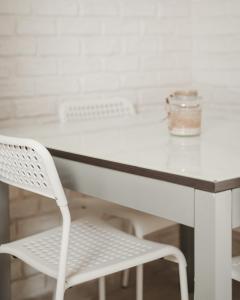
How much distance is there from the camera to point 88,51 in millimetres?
2539

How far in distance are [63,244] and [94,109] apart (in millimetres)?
1061

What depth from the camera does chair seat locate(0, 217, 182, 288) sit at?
1.51 meters

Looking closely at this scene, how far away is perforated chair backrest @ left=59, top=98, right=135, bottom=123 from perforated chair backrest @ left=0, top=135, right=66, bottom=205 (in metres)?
0.78

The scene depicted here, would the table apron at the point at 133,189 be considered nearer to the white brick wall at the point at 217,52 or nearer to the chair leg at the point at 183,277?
the chair leg at the point at 183,277

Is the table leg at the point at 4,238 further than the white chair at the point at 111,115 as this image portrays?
No

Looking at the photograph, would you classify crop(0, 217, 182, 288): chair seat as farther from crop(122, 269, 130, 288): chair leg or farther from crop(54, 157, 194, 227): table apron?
crop(122, 269, 130, 288): chair leg

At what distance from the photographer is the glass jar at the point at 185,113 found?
5.87 ft

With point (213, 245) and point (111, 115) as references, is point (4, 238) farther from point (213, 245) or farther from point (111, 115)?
point (213, 245)

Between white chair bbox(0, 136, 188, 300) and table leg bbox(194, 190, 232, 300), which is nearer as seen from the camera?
table leg bbox(194, 190, 232, 300)

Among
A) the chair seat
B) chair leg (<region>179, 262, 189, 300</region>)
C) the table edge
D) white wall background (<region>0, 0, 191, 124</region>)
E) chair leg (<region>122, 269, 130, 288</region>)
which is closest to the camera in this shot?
the table edge

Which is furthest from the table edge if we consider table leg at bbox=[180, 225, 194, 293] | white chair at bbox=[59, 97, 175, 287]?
table leg at bbox=[180, 225, 194, 293]

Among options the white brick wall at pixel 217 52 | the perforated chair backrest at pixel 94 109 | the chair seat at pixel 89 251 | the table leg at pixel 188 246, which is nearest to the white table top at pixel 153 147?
the perforated chair backrest at pixel 94 109

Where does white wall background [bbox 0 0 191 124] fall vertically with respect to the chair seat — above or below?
above

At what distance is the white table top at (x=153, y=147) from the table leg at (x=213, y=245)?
3cm
